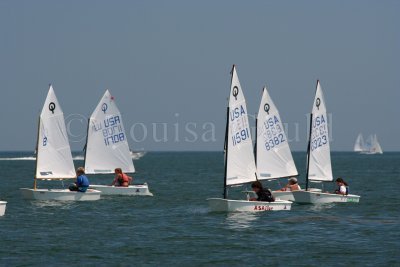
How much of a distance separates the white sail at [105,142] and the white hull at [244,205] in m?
14.9

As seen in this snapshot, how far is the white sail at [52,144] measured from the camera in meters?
44.4

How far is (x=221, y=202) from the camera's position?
35219mm

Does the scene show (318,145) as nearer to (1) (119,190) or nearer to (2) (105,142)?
(1) (119,190)

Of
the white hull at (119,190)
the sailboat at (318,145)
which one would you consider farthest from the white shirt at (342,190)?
the white hull at (119,190)

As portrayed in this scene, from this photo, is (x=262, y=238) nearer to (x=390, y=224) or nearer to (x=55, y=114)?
(x=390, y=224)

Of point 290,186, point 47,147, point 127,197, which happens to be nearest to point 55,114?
point 47,147

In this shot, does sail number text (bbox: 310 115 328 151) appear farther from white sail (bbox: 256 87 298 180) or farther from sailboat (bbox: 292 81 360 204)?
white sail (bbox: 256 87 298 180)

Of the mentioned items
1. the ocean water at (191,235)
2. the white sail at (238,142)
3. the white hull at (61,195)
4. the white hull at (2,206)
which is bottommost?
the ocean water at (191,235)

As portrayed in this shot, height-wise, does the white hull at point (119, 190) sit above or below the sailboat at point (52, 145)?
below

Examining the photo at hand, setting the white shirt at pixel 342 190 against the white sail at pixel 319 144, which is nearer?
the white shirt at pixel 342 190

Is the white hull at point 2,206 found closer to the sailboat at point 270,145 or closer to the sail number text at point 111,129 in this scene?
the sailboat at point 270,145

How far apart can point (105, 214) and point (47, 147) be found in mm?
9100

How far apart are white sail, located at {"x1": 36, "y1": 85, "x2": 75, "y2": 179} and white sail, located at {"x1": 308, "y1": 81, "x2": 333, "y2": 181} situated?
13.0 metres

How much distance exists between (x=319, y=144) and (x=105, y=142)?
42.4 feet
